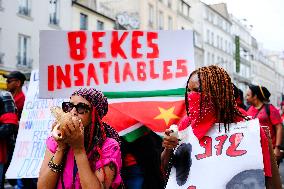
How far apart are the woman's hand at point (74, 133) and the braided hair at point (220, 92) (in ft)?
2.12

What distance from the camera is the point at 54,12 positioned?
2605 centimetres

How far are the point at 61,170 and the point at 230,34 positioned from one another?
61682 millimetres

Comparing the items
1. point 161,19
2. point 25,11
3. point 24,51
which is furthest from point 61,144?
point 161,19

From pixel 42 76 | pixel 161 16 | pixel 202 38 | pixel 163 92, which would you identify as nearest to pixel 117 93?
pixel 163 92

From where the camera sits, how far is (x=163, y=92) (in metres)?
3.93

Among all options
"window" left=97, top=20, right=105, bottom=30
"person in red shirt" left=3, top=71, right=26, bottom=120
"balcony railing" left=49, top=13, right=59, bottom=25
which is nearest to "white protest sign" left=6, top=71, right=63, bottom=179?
"person in red shirt" left=3, top=71, right=26, bottom=120

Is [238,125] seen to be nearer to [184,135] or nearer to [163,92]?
[184,135]

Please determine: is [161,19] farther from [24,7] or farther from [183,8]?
[24,7]

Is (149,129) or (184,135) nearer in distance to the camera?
(184,135)

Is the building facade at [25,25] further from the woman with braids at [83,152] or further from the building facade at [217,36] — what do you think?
the building facade at [217,36]

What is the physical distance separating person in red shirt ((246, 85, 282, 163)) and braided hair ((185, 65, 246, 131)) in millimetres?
3482

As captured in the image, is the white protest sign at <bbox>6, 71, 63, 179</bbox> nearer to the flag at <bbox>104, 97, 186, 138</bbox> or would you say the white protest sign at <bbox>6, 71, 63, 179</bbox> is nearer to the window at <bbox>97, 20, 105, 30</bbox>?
the flag at <bbox>104, 97, 186, 138</bbox>

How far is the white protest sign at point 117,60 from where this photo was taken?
3902mm

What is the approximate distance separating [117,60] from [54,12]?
2287 centimetres
